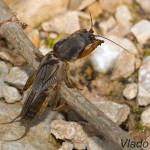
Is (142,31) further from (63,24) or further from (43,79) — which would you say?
(43,79)

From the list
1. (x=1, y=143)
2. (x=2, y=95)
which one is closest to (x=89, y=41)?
(x=2, y=95)

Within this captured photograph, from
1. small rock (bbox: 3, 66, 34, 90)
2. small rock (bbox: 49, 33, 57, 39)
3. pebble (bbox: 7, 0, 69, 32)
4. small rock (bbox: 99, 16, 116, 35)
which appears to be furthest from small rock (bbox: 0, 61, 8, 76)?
small rock (bbox: 99, 16, 116, 35)

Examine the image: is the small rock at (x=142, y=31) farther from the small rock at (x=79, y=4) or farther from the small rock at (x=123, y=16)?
the small rock at (x=79, y=4)

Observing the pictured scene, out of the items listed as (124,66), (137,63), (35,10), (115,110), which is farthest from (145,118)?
(35,10)

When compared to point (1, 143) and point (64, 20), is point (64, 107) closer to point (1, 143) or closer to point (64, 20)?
point (1, 143)

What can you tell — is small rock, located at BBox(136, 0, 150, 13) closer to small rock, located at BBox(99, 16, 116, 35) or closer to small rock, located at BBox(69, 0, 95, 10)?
small rock, located at BBox(99, 16, 116, 35)

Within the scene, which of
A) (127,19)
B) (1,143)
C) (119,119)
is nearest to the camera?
(1,143)
